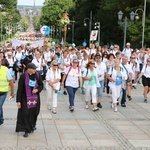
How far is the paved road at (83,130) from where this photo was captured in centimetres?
855

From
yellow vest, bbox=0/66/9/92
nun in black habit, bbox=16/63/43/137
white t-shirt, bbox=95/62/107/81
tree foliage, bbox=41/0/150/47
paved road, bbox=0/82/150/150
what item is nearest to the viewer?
paved road, bbox=0/82/150/150

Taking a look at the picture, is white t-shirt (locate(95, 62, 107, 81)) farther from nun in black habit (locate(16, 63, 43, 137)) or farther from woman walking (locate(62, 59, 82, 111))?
nun in black habit (locate(16, 63, 43, 137))

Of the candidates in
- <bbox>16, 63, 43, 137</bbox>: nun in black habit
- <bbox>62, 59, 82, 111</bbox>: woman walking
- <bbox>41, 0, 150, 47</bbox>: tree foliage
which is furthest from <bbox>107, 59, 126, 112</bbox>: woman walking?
<bbox>41, 0, 150, 47</bbox>: tree foliage

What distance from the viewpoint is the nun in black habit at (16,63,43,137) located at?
9125 mm

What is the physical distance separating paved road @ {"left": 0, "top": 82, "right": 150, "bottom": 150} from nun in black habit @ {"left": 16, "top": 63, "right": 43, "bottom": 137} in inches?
10.1

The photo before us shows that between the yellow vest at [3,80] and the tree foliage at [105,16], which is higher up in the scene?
the tree foliage at [105,16]

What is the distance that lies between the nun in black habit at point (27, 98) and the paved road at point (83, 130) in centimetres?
26

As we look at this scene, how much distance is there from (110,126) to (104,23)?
181 ft

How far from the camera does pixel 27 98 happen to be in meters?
9.15

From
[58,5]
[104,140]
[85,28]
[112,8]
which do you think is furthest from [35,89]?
[58,5]

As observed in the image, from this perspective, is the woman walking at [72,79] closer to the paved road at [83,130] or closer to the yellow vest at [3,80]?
the paved road at [83,130]

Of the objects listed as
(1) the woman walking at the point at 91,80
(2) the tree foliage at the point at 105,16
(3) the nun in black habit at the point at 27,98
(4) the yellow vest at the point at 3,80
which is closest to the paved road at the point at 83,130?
(3) the nun in black habit at the point at 27,98

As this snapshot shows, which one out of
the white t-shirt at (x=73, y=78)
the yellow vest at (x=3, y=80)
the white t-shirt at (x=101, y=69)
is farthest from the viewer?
the white t-shirt at (x=101, y=69)

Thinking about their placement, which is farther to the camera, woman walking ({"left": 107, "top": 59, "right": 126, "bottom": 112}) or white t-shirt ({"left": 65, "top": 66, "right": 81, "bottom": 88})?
woman walking ({"left": 107, "top": 59, "right": 126, "bottom": 112})
